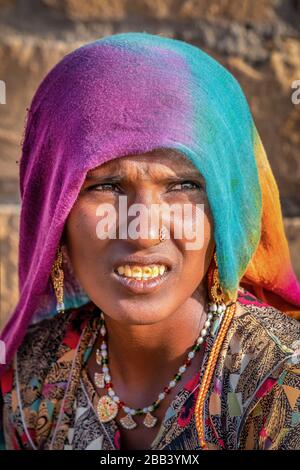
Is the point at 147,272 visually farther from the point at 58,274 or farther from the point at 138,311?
the point at 58,274

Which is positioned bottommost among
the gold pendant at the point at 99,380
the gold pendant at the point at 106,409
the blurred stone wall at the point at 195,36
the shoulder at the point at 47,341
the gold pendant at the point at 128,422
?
the gold pendant at the point at 128,422

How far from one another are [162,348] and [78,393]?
0.25 metres

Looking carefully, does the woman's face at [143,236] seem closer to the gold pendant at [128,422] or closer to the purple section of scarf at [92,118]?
the purple section of scarf at [92,118]

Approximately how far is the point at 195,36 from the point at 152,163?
3.30 feet

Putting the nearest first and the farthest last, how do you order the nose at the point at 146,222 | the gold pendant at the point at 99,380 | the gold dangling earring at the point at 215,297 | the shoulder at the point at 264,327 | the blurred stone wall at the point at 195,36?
1. the nose at the point at 146,222
2. the shoulder at the point at 264,327
3. the gold dangling earring at the point at 215,297
4. the gold pendant at the point at 99,380
5. the blurred stone wall at the point at 195,36

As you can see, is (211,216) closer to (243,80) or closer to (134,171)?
(134,171)

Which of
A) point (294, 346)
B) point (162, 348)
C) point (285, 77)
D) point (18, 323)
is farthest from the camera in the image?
point (285, 77)

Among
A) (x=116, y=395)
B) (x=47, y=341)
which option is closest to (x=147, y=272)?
(x=116, y=395)

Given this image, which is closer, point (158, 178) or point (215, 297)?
point (158, 178)

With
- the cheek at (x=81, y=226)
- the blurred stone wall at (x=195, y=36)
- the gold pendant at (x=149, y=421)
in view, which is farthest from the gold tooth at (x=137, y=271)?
the blurred stone wall at (x=195, y=36)

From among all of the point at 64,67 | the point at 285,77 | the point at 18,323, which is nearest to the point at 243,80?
the point at 285,77

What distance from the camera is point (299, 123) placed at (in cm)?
250

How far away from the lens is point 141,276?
1.63 m

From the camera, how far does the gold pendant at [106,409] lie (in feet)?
6.14
